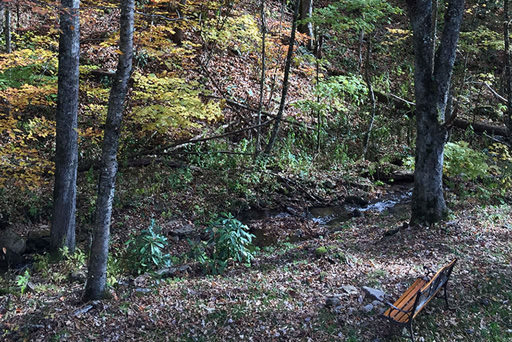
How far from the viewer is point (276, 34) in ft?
43.7

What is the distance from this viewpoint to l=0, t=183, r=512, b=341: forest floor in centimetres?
456

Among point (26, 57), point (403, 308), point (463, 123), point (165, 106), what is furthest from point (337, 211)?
point (463, 123)

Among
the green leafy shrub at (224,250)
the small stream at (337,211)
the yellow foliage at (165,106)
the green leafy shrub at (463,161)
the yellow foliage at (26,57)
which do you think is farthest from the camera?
the small stream at (337,211)

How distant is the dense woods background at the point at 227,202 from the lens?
4.79 m

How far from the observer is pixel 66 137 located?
22.7 ft

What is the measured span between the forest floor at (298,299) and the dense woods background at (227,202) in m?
0.03

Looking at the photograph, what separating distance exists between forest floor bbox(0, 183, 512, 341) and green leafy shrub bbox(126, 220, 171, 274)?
37 cm


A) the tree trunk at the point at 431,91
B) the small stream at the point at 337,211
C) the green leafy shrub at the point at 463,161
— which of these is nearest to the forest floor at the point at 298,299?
the tree trunk at the point at 431,91

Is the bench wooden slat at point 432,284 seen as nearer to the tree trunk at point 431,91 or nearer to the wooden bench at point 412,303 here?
the wooden bench at point 412,303

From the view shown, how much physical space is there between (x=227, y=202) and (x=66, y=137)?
15.2 ft

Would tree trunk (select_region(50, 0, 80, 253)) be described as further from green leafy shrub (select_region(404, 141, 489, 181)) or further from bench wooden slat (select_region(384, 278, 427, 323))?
green leafy shrub (select_region(404, 141, 489, 181))

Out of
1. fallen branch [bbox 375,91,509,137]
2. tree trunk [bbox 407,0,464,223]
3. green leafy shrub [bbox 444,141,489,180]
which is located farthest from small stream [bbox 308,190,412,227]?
fallen branch [bbox 375,91,509,137]

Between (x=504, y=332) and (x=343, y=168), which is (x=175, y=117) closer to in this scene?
(x=343, y=168)

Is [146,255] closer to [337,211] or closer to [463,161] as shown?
[337,211]
